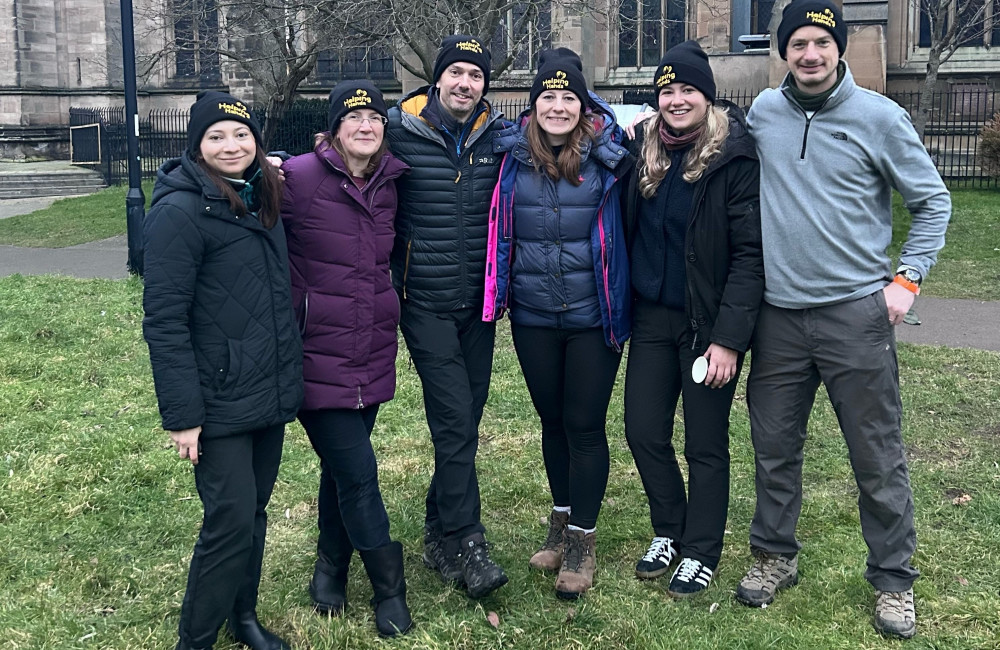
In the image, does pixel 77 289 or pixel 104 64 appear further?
pixel 104 64

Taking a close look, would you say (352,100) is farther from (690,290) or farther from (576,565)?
(576,565)

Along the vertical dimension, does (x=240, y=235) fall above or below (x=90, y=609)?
above

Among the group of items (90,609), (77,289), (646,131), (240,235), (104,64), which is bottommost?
(90,609)

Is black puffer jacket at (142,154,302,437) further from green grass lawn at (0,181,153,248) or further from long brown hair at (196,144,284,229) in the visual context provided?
green grass lawn at (0,181,153,248)

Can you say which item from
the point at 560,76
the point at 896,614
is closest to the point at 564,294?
the point at 560,76

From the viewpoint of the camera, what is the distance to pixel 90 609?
13.1 ft

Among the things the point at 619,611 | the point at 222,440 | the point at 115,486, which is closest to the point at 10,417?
the point at 115,486

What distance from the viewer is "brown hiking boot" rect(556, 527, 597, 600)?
4.01 metres

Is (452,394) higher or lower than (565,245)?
lower

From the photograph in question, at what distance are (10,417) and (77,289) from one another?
14.4 feet

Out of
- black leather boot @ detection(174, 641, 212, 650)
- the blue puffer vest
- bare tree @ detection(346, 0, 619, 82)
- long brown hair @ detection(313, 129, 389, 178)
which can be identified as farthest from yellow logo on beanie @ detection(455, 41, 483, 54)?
bare tree @ detection(346, 0, 619, 82)

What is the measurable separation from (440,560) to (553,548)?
20.2 inches

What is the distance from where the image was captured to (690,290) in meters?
3.79

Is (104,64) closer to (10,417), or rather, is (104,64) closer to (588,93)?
(10,417)
